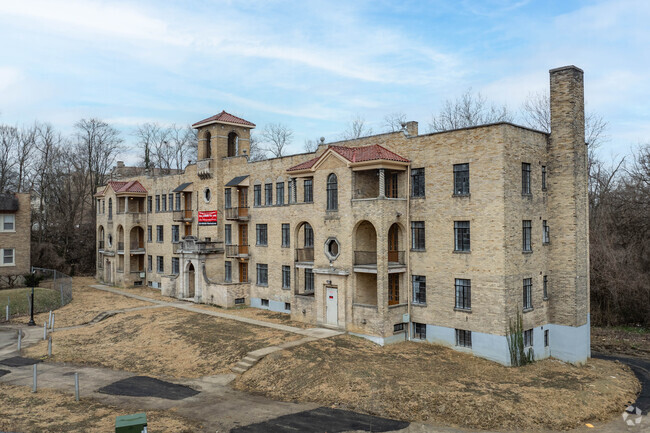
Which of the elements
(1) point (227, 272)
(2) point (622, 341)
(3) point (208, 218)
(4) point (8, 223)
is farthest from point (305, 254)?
(4) point (8, 223)

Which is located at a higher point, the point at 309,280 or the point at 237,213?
the point at 237,213

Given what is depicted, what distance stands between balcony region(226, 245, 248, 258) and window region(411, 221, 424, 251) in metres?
14.7

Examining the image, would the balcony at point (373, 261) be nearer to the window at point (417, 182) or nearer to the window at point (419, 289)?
the window at point (419, 289)

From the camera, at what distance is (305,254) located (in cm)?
3212

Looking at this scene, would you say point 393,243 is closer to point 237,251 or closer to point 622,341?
point 237,251

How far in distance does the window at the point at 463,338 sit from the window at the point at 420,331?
195 centimetres

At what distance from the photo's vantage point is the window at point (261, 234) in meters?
36.5

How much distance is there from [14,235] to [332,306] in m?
31.9

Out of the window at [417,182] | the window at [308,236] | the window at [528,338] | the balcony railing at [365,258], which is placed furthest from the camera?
the window at [308,236]

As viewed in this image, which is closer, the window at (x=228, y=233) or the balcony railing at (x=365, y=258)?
the balcony railing at (x=365, y=258)

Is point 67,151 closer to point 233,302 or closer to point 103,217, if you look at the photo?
Result: point 103,217

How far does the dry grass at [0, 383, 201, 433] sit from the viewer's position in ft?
52.4

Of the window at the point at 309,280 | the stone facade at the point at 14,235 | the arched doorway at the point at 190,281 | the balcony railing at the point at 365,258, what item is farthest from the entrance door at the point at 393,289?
the stone facade at the point at 14,235

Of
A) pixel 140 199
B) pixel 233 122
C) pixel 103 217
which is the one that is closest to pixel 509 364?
pixel 233 122
